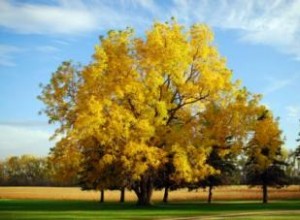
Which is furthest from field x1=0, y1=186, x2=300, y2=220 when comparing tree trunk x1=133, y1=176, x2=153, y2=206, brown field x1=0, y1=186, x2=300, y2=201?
brown field x1=0, y1=186, x2=300, y2=201

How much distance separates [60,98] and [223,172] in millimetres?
23990

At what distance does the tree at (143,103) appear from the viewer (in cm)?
4206

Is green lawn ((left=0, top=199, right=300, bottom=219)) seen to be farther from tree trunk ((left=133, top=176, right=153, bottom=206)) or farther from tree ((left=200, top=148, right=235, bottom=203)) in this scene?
tree ((left=200, top=148, right=235, bottom=203))

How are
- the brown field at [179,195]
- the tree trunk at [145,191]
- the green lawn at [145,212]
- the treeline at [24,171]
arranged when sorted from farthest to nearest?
the treeline at [24,171] < the brown field at [179,195] < the tree trunk at [145,191] < the green lawn at [145,212]

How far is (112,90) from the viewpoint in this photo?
43.9 metres

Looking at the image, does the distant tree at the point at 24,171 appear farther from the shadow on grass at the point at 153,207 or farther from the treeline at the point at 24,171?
the shadow on grass at the point at 153,207

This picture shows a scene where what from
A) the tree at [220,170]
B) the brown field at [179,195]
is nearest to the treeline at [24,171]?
the brown field at [179,195]

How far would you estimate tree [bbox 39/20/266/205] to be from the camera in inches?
1656

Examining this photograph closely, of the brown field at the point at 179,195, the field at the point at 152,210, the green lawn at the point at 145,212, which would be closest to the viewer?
the green lawn at the point at 145,212

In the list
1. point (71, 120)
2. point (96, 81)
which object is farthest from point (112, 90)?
point (71, 120)

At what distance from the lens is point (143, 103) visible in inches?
1729

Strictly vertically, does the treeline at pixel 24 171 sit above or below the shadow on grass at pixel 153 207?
above

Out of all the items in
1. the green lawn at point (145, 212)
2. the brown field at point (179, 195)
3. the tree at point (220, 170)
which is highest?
the tree at point (220, 170)

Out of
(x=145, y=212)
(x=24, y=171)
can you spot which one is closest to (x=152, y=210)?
(x=145, y=212)
